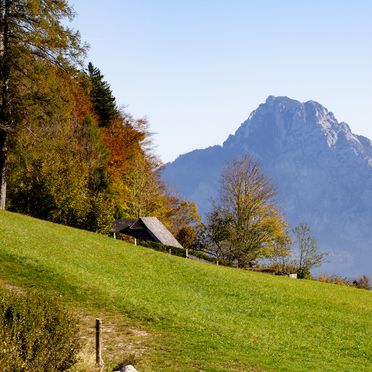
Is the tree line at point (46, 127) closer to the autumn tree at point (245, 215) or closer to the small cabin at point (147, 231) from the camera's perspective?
the small cabin at point (147, 231)

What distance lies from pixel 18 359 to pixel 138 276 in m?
20.7

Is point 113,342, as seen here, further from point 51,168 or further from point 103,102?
point 103,102

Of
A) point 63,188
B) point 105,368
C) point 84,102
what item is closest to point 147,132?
point 84,102

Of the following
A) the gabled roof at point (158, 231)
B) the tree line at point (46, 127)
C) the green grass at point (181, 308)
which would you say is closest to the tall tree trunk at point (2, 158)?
the tree line at point (46, 127)

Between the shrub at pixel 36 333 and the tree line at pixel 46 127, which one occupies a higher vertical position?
the tree line at pixel 46 127

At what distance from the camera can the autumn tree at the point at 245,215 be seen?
239 feet

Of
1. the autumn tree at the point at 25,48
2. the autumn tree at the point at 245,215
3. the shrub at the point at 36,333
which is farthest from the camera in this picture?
the autumn tree at the point at 245,215

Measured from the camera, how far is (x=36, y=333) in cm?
1002

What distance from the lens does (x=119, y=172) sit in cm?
7100

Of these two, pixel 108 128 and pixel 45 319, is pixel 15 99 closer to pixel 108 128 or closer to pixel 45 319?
pixel 45 319

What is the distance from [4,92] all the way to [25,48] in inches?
138

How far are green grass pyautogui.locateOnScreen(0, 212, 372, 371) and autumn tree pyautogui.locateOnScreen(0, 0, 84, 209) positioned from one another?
26.6 feet

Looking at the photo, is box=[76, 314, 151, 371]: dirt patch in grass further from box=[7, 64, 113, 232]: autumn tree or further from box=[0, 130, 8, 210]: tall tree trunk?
box=[0, 130, 8, 210]: tall tree trunk

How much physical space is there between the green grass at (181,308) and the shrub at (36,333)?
12.0ft
